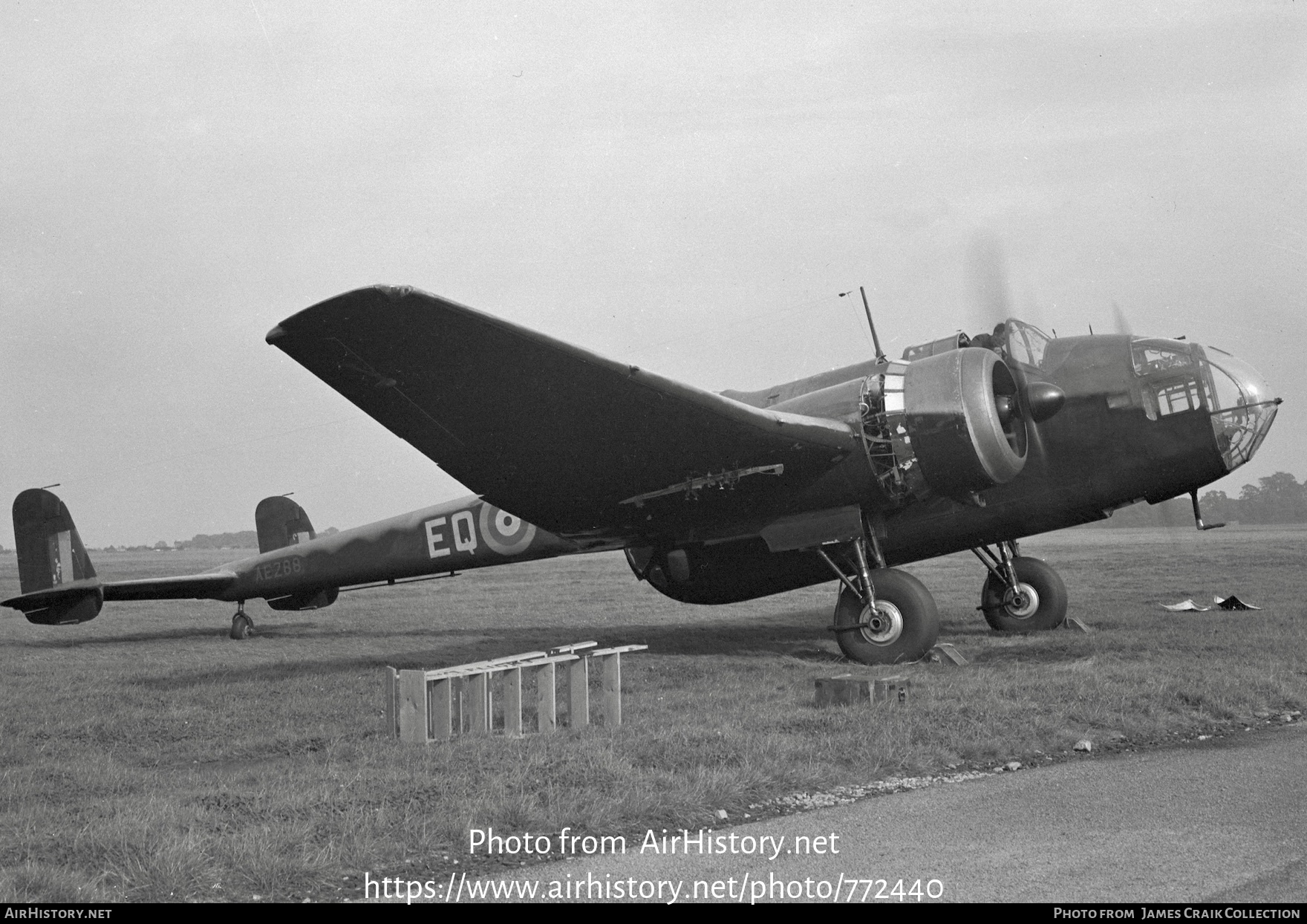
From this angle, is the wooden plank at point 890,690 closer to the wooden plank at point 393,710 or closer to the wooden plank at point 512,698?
the wooden plank at point 512,698

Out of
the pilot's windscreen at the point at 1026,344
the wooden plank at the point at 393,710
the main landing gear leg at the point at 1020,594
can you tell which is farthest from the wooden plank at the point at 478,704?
the main landing gear leg at the point at 1020,594

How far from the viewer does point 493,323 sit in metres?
7.93

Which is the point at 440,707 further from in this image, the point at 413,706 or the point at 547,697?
the point at 547,697

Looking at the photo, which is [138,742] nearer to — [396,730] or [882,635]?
[396,730]

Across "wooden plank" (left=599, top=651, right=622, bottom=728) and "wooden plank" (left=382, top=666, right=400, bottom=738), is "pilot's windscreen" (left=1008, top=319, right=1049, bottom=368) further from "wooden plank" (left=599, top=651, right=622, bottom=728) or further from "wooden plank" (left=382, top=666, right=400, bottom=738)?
"wooden plank" (left=382, top=666, right=400, bottom=738)

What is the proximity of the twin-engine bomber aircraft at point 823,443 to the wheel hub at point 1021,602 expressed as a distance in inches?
63.5

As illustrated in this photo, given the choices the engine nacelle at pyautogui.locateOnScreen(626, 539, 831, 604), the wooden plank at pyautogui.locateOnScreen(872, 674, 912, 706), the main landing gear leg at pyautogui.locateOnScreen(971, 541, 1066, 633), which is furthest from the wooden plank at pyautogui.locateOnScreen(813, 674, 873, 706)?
the main landing gear leg at pyautogui.locateOnScreen(971, 541, 1066, 633)

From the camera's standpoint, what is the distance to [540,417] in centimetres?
941

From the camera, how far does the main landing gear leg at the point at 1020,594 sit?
12688 millimetres

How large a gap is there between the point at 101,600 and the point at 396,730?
35.0 ft

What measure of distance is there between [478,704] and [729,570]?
4.73 m

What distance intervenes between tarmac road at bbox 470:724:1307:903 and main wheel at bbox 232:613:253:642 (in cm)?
1339

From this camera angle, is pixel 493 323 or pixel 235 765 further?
pixel 493 323
